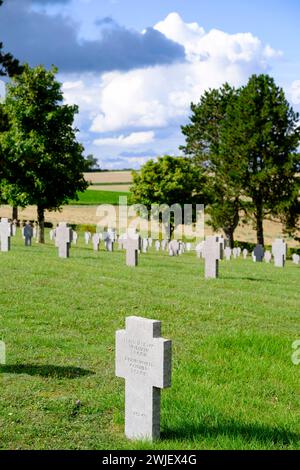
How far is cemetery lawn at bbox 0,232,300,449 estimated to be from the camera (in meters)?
6.80

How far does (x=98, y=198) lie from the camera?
85812mm

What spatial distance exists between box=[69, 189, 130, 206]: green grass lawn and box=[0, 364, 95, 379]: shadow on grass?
69.9 meters

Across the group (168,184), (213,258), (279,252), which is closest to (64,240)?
(213,258)

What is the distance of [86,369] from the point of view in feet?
29.3

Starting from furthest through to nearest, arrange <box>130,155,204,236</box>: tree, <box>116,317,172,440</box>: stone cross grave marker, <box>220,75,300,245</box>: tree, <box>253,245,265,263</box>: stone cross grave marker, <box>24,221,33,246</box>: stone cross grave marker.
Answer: <box>130,155,204,236</box>: tree
<box>220,75,300,245</box>: tree
<box>253,245,265,263</box>: stone cross grave marker
<box>24,221,33,246</box>: stone cross grave marker
<box>116,317,172,440</box>: stone cross grave marker

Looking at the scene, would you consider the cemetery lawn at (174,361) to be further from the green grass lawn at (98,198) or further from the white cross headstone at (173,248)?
the green grass lawn at (98,198)

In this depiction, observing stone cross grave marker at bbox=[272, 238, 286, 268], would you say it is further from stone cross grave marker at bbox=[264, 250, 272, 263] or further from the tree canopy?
the tree canopy

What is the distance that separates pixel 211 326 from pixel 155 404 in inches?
213

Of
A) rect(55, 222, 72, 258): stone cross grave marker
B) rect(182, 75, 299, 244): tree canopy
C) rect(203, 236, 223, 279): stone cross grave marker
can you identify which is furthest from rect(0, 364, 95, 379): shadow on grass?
rect(182, 75, 299, 244): tree canopy

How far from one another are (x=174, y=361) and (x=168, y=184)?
4352 cm

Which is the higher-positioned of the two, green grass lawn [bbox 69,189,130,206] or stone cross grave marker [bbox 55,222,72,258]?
green grass lawn [bbox 69,189,130,206]

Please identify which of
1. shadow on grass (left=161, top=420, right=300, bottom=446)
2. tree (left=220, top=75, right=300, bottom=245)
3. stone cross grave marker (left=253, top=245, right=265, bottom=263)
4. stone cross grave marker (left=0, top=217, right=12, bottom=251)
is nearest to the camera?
shadow on grass (left=161, top=420, right=300, bottom=446)

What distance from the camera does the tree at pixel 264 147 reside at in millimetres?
46656

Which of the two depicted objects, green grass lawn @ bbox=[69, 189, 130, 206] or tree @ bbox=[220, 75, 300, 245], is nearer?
tree @ bbox=[220, 75, 300, 245]
